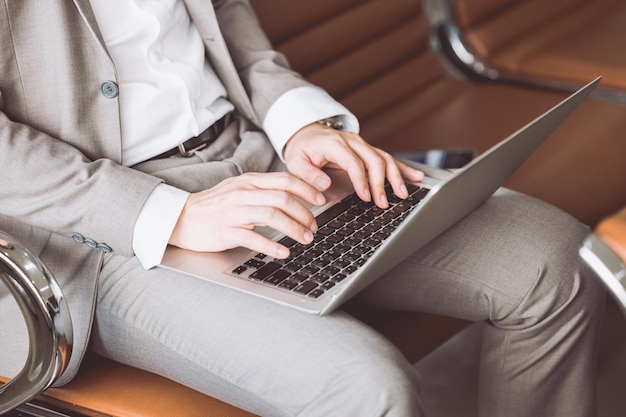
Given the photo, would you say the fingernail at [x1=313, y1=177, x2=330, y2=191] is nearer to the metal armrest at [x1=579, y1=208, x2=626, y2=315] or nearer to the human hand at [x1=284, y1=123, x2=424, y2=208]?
the human hand at [x1=284, y1=123, x2=424, y2=208]

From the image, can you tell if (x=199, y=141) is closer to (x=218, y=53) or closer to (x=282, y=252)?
(x=218, y=53)

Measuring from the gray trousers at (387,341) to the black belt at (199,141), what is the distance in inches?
10.1

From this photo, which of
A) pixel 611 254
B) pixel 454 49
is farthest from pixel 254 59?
pixel 454 49

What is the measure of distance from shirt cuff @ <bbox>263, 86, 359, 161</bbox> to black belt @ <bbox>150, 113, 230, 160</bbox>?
9cm

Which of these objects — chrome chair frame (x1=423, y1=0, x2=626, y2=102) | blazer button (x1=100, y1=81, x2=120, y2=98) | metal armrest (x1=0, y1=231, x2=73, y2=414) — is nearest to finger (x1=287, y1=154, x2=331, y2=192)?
blazer button (x1=100, y1=81, x2=120, y2=98)

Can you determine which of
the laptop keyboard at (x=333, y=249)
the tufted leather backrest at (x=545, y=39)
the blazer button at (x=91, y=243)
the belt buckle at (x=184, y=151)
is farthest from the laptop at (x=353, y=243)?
the tufted leather backrest at (x=545, y=39)

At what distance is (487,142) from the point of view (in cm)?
238

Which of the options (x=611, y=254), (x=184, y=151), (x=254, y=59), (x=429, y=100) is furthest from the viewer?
(x=429, y=100)

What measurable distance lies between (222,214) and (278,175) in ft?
0.34

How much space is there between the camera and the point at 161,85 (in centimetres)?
154

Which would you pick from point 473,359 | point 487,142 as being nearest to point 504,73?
point 487,142

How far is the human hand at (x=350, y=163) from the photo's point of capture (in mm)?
1472

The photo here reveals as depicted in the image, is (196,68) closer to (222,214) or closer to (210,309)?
(222,214)

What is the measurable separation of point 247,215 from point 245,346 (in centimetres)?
A: 19
